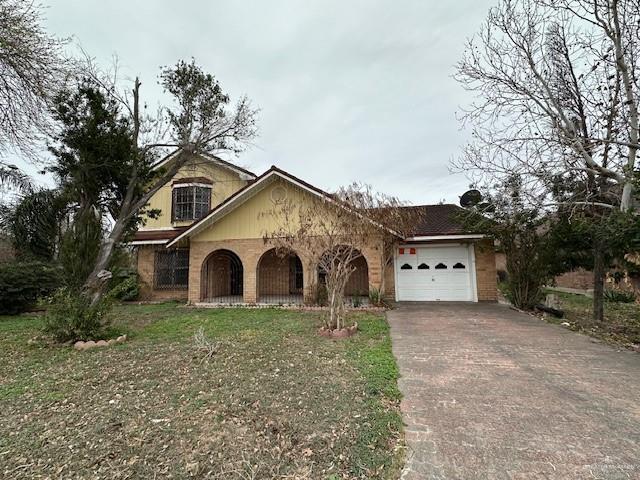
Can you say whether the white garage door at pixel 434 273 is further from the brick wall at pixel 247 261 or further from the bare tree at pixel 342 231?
the brick wall at pixel 247 261

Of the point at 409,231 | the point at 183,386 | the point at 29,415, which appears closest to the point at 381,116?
the point at 409,231

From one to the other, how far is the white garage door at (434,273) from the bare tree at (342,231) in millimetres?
1773

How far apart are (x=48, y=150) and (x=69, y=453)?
1026 cm

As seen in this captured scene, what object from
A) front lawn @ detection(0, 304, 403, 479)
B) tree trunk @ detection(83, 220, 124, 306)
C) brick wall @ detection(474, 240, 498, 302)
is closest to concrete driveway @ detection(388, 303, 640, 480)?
front lawn @ detection(0, 304, 403, 479)

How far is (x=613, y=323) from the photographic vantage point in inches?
355

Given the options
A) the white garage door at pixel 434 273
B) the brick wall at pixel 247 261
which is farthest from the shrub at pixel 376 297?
the white garage door at pixel 434 273

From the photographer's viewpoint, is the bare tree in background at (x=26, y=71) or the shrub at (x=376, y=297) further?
the shrub at (x=376, y=297)

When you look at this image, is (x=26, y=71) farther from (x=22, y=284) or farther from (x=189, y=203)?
(x=189, y=203)

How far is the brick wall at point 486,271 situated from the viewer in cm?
1259

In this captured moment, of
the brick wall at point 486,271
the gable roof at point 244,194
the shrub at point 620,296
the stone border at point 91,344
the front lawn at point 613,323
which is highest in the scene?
the gable roof at point 244,194

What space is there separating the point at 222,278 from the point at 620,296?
18670 millimetres

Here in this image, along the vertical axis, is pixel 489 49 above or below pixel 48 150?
above

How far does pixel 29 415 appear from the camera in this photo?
3553 mm

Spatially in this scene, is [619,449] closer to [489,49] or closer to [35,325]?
[489,49]
